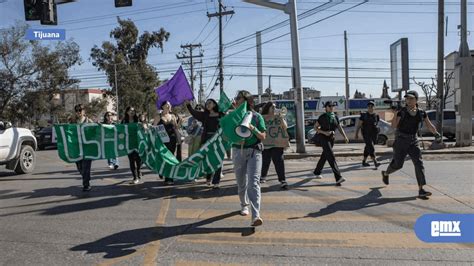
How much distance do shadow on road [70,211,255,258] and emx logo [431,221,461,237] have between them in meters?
2.32

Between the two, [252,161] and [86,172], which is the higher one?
[252,161]

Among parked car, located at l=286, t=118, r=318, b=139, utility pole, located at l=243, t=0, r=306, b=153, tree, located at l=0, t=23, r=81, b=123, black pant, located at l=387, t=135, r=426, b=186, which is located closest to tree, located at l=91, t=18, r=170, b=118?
tree, located at l=0, t=23, r=81, b=123

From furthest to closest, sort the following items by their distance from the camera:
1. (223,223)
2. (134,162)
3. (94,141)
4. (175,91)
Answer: (175,91)
(134,162)
(94,141)
(223,223)

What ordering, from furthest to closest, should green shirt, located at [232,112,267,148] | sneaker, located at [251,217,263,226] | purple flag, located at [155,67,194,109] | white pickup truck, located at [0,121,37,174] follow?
white pickup truck, located at [0,121,37,174] < purple flag, located at [155,67,194,109] < green shirt, located at [232,112,267,148] < sneaker, located at [251,217,263,226]

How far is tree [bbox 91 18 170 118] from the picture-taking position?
56.6m

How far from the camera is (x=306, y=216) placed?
6883 millimetres

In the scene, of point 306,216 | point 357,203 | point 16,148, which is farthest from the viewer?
point 16,148

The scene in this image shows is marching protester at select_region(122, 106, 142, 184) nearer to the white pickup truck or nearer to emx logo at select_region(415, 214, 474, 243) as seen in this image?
the white pickup truck

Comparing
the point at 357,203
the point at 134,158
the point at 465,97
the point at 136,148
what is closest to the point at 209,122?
the point at 136,148

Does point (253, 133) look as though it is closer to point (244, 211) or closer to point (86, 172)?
point (244, 211)

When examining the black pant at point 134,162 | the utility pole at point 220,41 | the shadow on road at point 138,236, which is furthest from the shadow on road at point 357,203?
the utility pole at point 220,41

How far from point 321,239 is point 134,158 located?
225 inches

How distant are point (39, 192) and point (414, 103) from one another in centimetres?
750

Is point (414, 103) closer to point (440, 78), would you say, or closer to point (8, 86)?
point (440, 78)
